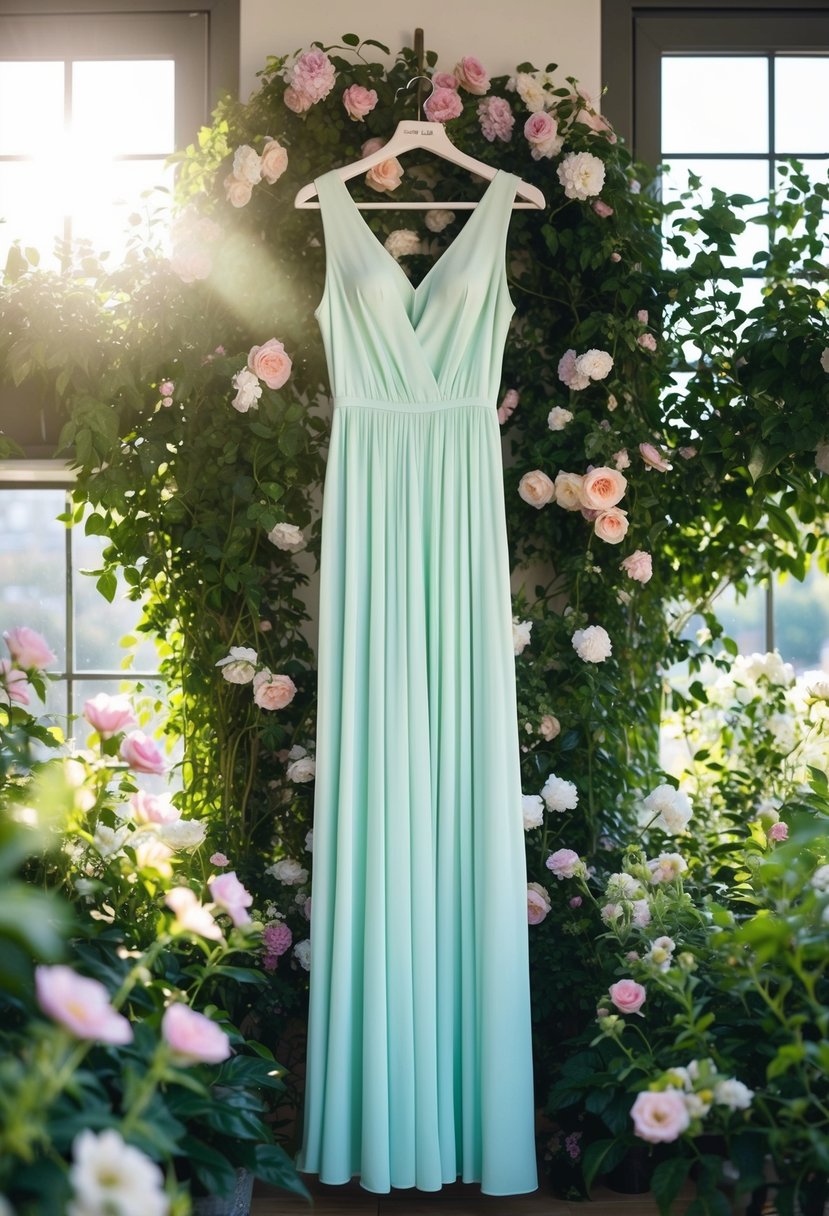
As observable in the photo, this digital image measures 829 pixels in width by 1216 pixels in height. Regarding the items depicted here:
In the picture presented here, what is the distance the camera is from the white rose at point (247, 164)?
225cm

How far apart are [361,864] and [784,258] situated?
1.54 metres

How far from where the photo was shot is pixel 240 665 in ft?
7.37

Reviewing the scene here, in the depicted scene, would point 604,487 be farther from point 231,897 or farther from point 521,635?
point 231,897

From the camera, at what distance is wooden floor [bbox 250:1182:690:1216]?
2.02m

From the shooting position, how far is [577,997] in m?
2.11

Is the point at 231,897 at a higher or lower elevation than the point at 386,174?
lower

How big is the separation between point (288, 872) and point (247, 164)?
1.43 metres

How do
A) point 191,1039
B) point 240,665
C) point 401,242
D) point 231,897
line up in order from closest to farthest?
point 191,1039, point 231,897, point 240,665, point 401,242

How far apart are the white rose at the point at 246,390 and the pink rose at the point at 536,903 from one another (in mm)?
1102

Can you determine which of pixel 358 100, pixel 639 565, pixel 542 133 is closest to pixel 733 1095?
pixel 639 565

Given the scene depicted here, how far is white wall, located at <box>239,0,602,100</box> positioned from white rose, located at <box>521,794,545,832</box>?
1.56 metres

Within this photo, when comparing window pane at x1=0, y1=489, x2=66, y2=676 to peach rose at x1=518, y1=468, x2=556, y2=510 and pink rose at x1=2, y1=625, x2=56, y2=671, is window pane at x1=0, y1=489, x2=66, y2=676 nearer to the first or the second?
pink rose at x1=2, y1=625, x2=56, y2=671

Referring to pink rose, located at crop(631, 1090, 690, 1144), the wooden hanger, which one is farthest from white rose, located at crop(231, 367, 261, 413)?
pink rose, located at crop(631, 1090, 690, 1144)

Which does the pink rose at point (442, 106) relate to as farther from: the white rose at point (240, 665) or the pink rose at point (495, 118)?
the white rose at point (240, 665)
